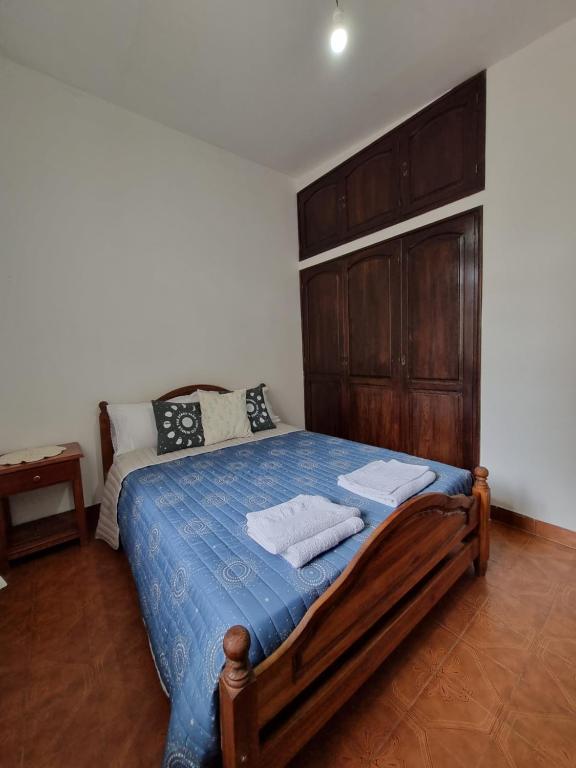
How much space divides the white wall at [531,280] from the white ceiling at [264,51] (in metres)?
0.27

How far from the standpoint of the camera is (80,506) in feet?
7.00

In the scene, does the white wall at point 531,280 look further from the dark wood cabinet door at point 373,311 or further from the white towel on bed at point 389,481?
the white towel on bed at point 389,481

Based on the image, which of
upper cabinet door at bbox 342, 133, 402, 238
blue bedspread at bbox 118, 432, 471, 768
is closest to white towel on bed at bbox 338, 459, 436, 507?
blue bedspread at bbox 118, 432, 471, 768

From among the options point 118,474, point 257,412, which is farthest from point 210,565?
point 257,412

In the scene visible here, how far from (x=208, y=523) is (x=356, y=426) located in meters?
2.13

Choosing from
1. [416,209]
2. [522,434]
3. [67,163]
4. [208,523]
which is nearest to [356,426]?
[522,434]

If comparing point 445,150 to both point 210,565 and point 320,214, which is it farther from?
point 210,565

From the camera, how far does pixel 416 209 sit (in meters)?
2.60

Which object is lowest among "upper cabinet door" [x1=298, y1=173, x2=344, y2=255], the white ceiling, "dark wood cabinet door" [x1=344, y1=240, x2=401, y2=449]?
"dark wood cabinet door" [x1=344, y1=240, x2=401, y2=449]

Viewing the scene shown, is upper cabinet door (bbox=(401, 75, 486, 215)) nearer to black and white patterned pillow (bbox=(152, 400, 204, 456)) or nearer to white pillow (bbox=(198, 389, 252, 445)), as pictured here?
white pillow (bbox=(198, 389, 252, 445))

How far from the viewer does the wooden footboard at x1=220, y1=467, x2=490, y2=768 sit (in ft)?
2.51

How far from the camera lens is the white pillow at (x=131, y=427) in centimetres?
241

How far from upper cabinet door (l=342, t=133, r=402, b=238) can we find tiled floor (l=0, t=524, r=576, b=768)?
2745mm

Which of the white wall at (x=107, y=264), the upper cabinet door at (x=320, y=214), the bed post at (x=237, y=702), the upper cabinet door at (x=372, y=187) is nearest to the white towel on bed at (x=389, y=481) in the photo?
the bed post at (x=237, y=702)
